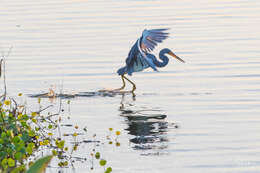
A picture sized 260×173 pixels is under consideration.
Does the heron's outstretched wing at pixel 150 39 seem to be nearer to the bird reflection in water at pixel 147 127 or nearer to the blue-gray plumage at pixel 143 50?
the blue-gray plumage at pixel 143 50

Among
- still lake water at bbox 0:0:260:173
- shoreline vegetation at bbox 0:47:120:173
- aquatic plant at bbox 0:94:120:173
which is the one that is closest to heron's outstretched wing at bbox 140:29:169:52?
still lake water at bbox 0:0:260:173

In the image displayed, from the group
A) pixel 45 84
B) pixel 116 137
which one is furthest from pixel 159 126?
pixel 45 84

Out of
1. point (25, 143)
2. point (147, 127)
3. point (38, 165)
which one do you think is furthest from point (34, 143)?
point (38, 165)

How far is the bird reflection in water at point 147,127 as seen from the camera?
9.67 meters

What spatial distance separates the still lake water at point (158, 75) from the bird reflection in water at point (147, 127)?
12 mm

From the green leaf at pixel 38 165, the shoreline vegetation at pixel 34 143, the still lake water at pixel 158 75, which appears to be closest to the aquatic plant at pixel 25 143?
the shoreline vegetation at pixel 34 143

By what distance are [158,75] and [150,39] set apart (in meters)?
1.46

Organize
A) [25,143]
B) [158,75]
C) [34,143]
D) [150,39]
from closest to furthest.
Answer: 1. [25,143]
2. [34,143]
3. [150,39]
4. [158,75]

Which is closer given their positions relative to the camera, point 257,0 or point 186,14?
point 186,14

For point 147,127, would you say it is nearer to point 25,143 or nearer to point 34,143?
point 34,143

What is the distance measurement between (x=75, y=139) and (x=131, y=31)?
1042 centimetres

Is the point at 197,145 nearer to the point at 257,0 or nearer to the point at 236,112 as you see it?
the point at 236,112

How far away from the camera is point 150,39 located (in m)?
13.4

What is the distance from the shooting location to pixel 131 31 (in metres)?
20.2
